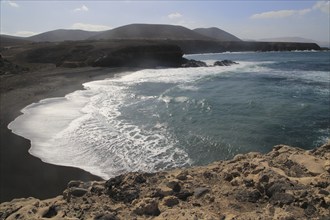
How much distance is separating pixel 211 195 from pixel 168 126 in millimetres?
9725

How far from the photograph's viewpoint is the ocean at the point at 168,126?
12.1m

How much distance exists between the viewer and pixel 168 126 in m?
16.1

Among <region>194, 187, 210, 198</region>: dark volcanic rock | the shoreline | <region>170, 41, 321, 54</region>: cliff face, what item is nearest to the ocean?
the shoreline

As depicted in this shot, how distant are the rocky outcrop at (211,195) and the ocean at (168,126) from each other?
3456 mm

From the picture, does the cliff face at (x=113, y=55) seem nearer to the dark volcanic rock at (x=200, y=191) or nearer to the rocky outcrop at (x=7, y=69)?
the rocky outcrop at (x=7, y=69)

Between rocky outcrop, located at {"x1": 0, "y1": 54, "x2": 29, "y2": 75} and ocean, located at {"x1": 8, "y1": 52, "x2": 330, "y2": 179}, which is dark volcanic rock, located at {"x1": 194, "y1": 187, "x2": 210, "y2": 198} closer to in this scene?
ocean, located at {"x1": 8, "y1": 52, "x2": 330, "y2": 179}

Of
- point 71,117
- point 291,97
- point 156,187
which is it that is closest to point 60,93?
point 71,117

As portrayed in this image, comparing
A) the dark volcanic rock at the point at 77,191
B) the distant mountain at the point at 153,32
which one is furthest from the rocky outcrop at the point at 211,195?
the distant mountain at the point at 153,32

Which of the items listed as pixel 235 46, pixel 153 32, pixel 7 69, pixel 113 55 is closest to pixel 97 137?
pixel 7 69

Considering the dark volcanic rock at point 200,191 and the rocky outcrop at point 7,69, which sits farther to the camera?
the rocky outcrop at point 7,69

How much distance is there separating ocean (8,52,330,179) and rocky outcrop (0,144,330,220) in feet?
11.3

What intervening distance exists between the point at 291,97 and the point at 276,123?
271 inches

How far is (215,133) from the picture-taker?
570 inches

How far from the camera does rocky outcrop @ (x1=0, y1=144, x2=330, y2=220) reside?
5.58m
